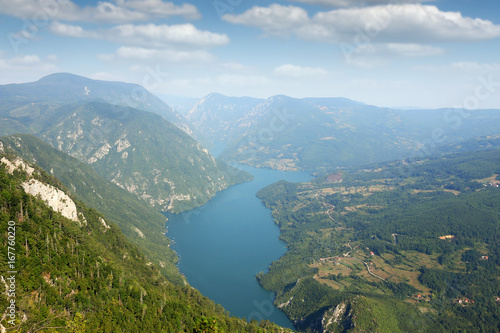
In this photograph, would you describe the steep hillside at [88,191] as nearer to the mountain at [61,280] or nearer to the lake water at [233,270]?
the lake water at [233,270]

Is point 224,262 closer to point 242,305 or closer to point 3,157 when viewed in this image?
point 242,305

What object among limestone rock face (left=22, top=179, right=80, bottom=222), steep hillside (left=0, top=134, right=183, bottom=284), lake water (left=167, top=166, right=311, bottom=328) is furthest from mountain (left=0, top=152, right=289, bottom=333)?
steep hillside (left=0, top=134, right=183, bottom=284)

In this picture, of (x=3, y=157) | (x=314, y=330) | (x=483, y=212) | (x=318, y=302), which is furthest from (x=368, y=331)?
(x=483, y=212)

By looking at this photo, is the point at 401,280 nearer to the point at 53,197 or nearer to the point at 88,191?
the point at 53,197

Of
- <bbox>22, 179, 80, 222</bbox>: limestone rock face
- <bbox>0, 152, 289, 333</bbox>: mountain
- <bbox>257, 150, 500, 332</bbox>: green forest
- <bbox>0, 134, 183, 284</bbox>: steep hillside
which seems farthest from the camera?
→ <bbox>0, 134, 183, 284</bbox>: steep hillside

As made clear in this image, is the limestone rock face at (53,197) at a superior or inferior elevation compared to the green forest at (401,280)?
superior

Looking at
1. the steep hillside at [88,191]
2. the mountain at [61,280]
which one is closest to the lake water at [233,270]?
the steep hillside at [88,191]

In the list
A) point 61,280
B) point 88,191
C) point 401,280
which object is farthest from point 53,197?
point 401,280

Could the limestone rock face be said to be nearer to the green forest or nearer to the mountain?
the mountain
